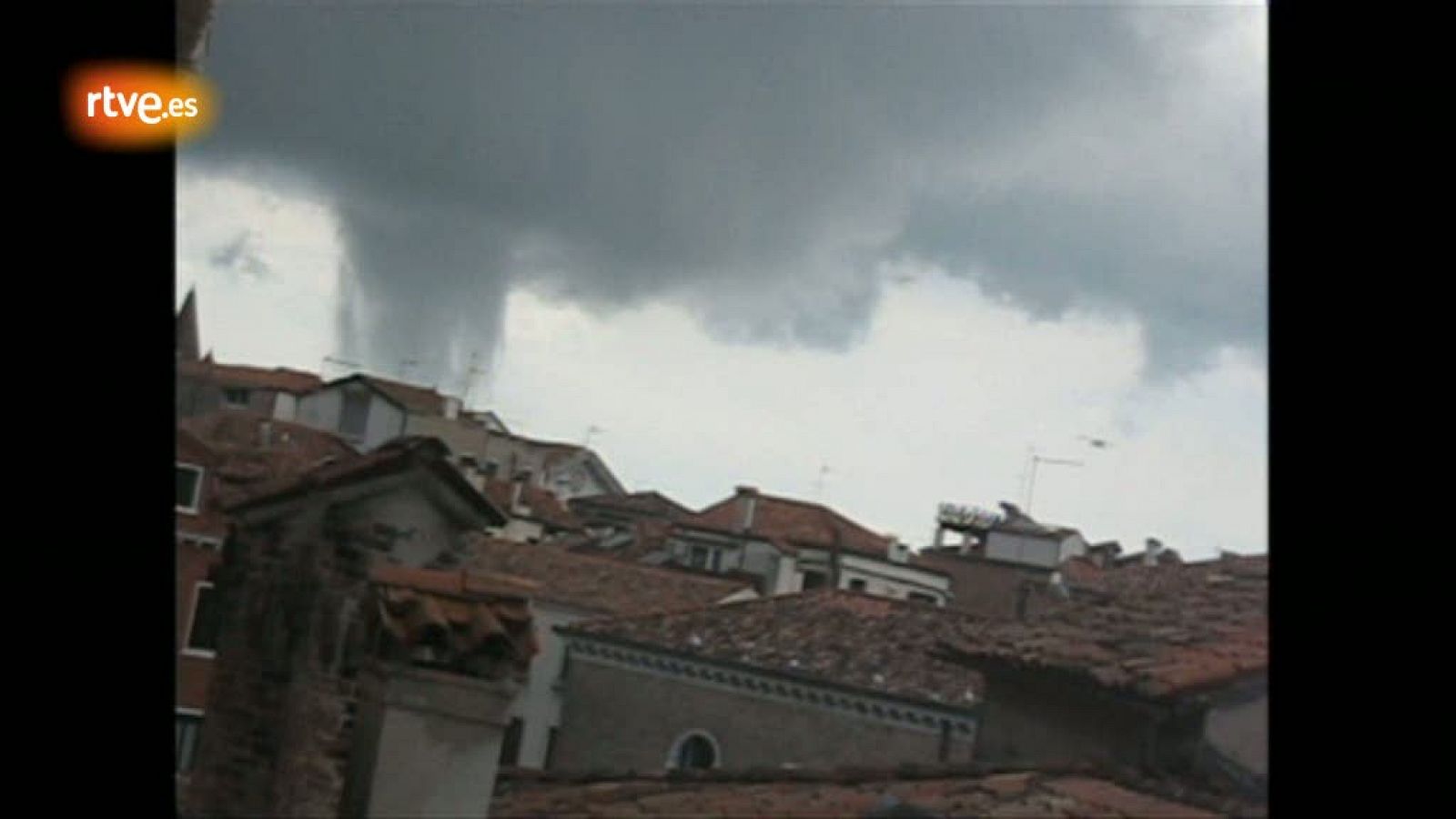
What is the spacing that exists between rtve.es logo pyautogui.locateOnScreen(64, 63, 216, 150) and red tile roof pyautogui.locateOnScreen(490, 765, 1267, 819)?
1.15 m

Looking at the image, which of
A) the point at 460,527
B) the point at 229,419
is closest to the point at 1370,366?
the point at 460,527

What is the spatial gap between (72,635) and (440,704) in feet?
2.11

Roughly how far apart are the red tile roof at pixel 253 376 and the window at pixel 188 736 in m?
0.55

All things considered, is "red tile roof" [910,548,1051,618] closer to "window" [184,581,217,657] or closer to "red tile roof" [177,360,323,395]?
"red tile roof" [177,360,323,395]

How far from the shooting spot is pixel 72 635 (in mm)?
2775

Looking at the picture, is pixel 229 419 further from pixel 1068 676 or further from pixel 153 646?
pixel 1068 676

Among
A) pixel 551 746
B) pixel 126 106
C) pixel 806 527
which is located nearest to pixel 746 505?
pixel 806 527

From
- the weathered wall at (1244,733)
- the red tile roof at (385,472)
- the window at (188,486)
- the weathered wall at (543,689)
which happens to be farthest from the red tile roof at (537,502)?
the weathered wall at (1244,733)

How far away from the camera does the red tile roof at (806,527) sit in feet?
8.87

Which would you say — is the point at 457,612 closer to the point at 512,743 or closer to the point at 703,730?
the point at 512,743

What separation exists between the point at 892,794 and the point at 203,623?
→ 1232 millimetres

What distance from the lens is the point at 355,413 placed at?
10.2ft

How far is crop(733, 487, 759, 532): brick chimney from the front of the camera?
107 inches

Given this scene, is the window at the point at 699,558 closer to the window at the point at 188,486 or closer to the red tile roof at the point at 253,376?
the red tile roof at the point at 253,376
